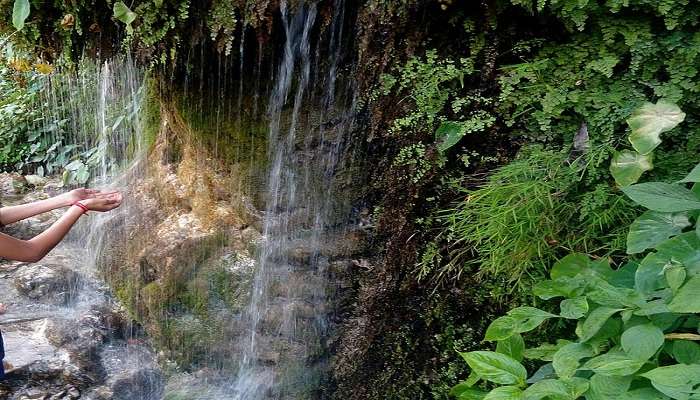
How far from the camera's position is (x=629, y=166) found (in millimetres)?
2430

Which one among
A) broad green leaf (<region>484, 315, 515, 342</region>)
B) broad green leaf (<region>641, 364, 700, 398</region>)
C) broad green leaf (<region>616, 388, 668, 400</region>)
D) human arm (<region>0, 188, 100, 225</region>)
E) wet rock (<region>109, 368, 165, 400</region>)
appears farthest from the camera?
wet rock (<region>109, 368, 165, 400</region>)

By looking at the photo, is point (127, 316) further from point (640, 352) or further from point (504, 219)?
point (640, 352)

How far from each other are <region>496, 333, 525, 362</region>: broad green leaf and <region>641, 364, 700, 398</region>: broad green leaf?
59cm

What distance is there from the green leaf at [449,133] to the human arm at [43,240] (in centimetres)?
173

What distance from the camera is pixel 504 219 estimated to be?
2.65 metres

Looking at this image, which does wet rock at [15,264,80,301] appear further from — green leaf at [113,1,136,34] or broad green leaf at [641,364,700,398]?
broad green leaf at [641,364,700,398]

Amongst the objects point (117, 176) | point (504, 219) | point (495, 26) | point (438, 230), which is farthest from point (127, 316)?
point (495, 26)

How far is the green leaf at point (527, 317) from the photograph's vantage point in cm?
221

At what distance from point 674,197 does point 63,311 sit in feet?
15.6

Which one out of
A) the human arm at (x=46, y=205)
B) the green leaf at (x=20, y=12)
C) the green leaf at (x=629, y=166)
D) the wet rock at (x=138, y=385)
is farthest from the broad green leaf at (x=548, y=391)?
the wet rock at (x=138, y=385)

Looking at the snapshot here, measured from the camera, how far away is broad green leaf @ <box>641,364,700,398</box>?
1651mm

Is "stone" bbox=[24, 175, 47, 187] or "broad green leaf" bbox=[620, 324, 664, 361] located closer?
"broad green leaf" bbox=[620, 324, 664, 361]

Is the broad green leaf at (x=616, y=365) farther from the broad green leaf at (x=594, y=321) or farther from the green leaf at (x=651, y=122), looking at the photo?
the green leaf at (x=651, y=122)

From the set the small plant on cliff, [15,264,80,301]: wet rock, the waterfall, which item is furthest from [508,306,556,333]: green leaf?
[15,264,80,301]: wet rock
